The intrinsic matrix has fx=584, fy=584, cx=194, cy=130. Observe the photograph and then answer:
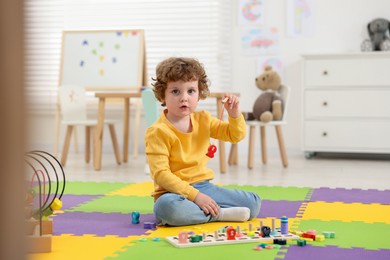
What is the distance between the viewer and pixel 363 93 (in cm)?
449

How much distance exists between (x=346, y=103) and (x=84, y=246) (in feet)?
10.9

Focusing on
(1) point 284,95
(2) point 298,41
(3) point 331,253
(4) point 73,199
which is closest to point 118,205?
(4) point 73,199

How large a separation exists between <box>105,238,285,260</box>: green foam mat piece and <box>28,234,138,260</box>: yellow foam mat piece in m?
0.05

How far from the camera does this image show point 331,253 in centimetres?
148

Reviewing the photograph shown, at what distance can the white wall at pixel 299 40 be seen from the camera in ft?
15.6

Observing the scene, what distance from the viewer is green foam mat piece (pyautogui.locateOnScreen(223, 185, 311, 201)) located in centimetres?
259

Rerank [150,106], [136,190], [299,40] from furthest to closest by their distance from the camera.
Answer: [299,40] → [150,106] → [136,190]

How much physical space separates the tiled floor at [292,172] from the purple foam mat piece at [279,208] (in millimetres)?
633

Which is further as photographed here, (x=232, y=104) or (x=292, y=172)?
(x=292, y=172)

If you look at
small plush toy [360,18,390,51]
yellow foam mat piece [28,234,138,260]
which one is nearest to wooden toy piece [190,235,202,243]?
yellow foam mat piece [28,234,138,260]

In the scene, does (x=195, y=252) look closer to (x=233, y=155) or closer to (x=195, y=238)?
(x=195, y=238)

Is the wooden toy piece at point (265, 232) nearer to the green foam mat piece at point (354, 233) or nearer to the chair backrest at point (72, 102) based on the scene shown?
the green foam mat piece at point (354, 233)

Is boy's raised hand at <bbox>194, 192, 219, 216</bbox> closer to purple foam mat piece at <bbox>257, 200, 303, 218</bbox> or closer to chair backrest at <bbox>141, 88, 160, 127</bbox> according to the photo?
purple foam mat piece at <bbox>257, 200, 303, 218</bbox>

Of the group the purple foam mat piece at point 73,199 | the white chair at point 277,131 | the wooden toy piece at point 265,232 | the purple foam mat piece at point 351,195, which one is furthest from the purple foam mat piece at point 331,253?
the white chair at point 277,131
